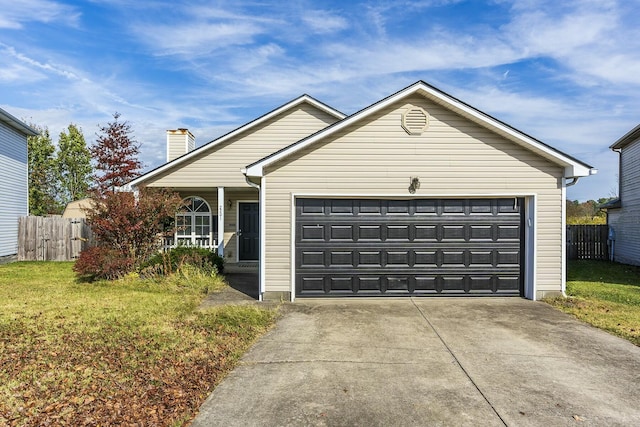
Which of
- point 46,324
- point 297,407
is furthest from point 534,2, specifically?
point 46,324

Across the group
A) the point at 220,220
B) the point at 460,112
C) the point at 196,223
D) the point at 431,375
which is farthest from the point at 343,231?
the point at 196,223

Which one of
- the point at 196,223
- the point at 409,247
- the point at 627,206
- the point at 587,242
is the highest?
the point at 627,206

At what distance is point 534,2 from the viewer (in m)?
9.61


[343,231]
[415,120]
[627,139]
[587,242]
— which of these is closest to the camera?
[415,120]

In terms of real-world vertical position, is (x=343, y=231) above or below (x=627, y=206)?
below

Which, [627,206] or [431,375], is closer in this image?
[431,375]

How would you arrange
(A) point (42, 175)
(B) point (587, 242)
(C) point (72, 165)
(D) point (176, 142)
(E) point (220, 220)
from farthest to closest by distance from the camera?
(C) point (72, 165)
(A) point (42, 175)
(B) point (587, 242)
(D) point (176, 142)
(E) point (220, 220)

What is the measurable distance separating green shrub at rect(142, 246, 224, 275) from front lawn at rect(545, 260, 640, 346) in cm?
893

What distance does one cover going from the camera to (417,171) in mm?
8719

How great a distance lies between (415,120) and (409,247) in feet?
9.51

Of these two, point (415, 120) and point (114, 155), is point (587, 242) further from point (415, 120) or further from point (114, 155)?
point (114, 155)

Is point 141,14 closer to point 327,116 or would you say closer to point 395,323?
point 327,116

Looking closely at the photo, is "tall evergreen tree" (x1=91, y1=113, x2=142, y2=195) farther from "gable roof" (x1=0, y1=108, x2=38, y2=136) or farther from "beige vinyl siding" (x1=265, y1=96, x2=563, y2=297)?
"beige vinyl siding" (x1=265, y1=96, x2=563, y2=297)

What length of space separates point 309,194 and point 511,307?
4914 millimetres
